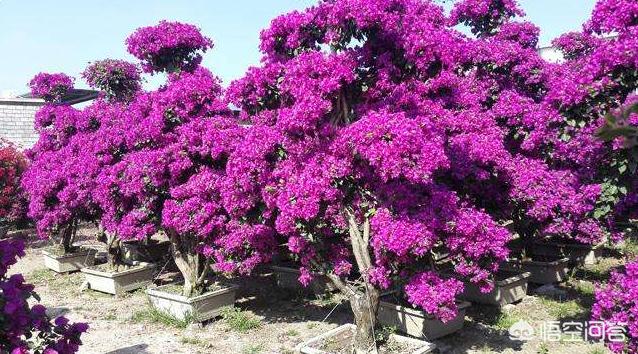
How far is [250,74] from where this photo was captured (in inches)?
239

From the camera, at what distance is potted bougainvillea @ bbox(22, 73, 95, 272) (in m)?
9.67

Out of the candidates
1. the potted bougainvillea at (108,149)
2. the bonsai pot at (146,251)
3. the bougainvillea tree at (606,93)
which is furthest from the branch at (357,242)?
the bonsai pot at (146,251)

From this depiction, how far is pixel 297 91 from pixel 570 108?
8.62 ft

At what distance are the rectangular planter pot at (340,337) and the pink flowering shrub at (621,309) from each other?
1.65 metres

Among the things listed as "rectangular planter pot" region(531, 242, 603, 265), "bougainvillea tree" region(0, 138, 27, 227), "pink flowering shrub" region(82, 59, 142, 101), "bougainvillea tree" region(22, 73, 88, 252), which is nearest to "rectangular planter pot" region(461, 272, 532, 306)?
"rectangular planter pot" region(531, 242, 603, 265)

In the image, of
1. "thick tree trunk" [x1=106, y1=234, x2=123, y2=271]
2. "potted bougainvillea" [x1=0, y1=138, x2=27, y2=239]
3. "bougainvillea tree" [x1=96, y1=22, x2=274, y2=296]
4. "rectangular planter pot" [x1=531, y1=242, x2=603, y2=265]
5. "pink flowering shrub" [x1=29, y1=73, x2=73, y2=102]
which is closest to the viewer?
"bougainvillea tree" [x1=96, y1=22, x2=274, y2=296]

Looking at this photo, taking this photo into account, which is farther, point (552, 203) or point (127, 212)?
point (127, 212)

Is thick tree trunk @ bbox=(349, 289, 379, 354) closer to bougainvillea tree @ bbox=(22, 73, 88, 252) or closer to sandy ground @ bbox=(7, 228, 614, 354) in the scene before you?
sandy ground @ bbox=(7, 228, 614, 354)

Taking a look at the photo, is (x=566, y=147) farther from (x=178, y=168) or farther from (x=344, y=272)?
(x=178, y=168)

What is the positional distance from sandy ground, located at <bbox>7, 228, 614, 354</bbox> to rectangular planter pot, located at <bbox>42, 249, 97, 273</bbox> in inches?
67.2

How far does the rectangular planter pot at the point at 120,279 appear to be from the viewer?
9.13 metres

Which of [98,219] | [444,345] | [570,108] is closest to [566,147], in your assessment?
[570,108]

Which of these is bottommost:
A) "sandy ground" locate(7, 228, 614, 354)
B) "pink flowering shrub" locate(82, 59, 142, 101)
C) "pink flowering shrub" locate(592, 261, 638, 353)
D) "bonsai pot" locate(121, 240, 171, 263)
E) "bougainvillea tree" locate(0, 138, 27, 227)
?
"sandy ground" locate(7, 228, 614, 354)

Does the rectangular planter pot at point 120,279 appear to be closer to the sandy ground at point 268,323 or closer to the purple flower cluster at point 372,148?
the sandy ground at point 268,323
